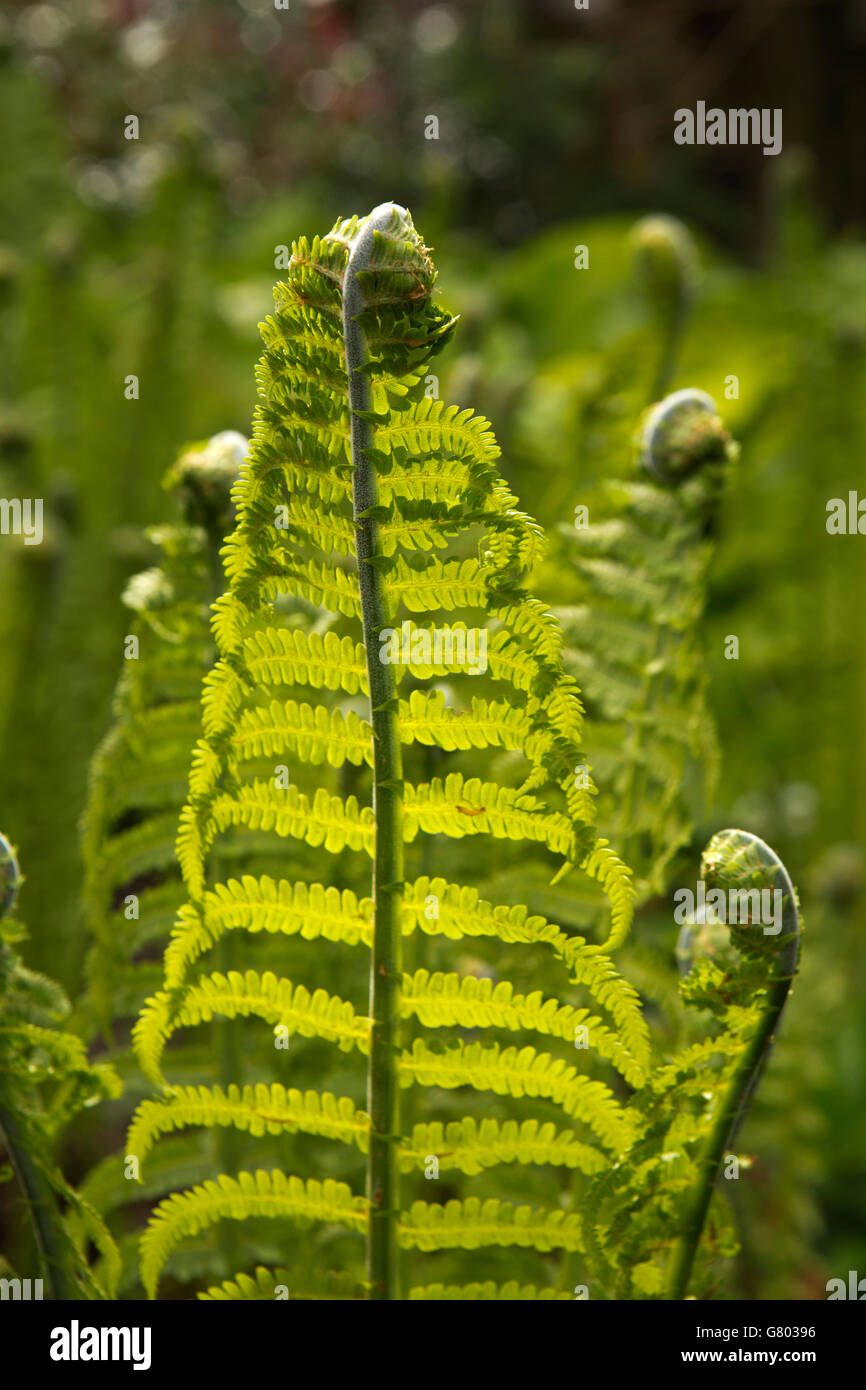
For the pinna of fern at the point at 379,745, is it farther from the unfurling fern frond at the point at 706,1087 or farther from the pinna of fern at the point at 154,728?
the pinna of fern at the point at 154,728

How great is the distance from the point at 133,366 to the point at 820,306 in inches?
44.8

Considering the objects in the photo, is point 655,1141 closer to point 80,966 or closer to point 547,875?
point 547,875

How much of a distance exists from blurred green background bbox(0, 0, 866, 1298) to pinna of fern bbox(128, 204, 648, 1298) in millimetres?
484

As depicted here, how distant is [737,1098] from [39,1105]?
330 mm

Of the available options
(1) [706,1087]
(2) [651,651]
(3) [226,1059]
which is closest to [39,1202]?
(3) [226,1059]

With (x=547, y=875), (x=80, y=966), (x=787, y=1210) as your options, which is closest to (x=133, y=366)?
(x=80, y=966)

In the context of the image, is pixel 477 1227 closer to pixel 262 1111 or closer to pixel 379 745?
pixel 262 1111

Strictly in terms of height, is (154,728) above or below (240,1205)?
above

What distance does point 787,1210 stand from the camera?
1.27 m

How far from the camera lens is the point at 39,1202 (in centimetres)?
60

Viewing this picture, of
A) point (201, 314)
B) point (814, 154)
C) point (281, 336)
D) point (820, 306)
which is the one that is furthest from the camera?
point (814, 154)

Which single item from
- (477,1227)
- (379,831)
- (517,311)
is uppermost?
(517,311)

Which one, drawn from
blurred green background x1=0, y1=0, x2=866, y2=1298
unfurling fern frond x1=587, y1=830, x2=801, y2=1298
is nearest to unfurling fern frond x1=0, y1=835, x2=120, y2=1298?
unfurling fern frond x1=587, y1=830, x2=801, y2=1298
